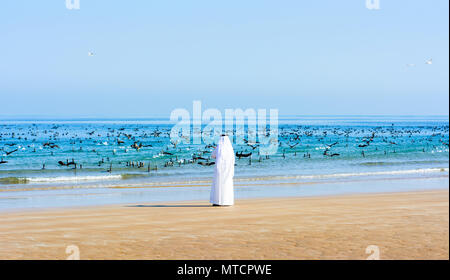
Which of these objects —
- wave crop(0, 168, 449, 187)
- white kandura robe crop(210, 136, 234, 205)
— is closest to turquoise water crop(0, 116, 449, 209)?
wave crop(0, 168, 449, 187)

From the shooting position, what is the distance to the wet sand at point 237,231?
404 inches

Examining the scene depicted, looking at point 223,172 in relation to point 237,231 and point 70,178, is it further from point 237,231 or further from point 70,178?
point 70,178

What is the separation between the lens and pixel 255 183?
25.9 meters

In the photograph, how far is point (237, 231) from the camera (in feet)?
40.3

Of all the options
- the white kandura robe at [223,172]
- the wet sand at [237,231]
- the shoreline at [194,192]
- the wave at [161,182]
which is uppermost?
the white kandura robe at [223,172]

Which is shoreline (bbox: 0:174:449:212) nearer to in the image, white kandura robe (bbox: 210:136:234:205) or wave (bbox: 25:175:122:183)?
white kandura robe (bbox: 210:136:234:205)

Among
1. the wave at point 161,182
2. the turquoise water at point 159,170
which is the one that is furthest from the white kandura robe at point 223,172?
the wave at point 161,182

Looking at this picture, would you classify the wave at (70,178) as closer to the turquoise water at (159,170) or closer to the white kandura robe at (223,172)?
the turquoise water at (159,170)

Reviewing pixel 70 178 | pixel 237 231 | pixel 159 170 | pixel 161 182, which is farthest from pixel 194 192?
pixel 159 170

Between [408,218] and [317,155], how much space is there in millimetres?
31888

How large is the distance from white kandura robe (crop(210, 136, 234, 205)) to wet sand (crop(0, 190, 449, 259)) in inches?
13.2

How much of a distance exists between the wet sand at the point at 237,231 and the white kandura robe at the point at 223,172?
1.10 feet

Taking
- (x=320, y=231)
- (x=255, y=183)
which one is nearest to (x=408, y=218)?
(x=320, y=231)
